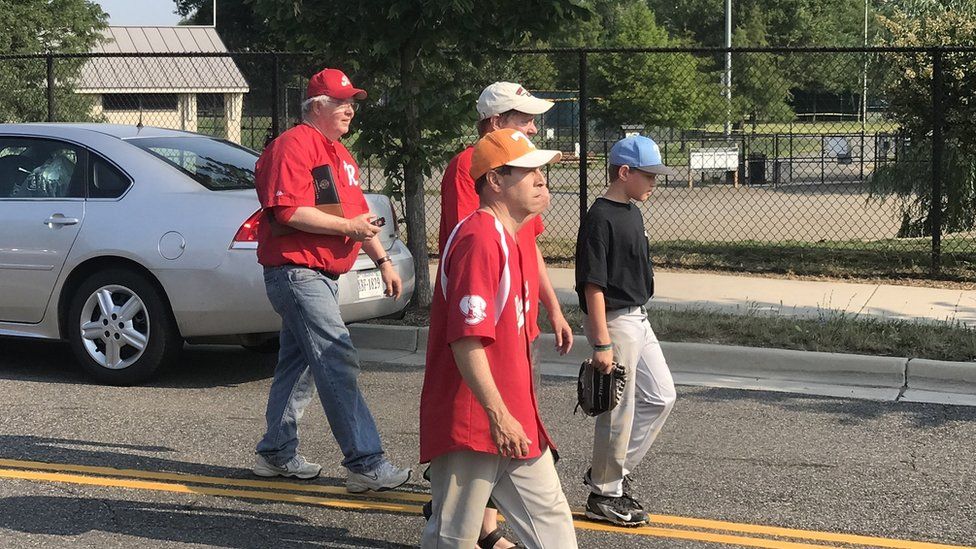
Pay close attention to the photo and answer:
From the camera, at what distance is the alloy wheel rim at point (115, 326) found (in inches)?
299

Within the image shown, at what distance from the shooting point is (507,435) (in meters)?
3.50

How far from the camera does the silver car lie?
740 cm

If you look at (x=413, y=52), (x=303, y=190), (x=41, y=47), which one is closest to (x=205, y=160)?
(x=413, y=52)

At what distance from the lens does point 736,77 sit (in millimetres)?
29906

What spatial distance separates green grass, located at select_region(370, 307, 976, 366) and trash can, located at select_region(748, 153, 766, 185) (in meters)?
13.3

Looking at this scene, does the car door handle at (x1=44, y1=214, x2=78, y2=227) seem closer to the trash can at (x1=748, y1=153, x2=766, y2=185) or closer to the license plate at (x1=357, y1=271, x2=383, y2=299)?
the license plate at (x1=357, y1=271, x2=383, y2=299)

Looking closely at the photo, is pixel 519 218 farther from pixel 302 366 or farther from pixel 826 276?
pixel 826 276

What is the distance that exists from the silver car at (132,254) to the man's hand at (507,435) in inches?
159

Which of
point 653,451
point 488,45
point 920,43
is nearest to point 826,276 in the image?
point 920,43

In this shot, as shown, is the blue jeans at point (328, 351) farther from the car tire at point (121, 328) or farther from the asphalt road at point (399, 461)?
the car tire at point (121, 328)

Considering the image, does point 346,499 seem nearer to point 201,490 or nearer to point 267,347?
point 201,490

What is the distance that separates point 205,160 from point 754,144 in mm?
19469

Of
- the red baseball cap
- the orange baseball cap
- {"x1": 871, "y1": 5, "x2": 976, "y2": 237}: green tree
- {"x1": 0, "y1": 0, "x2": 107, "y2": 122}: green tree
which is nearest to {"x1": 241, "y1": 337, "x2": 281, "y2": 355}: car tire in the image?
the red baseball cap

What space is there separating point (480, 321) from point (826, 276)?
28.6 ft
